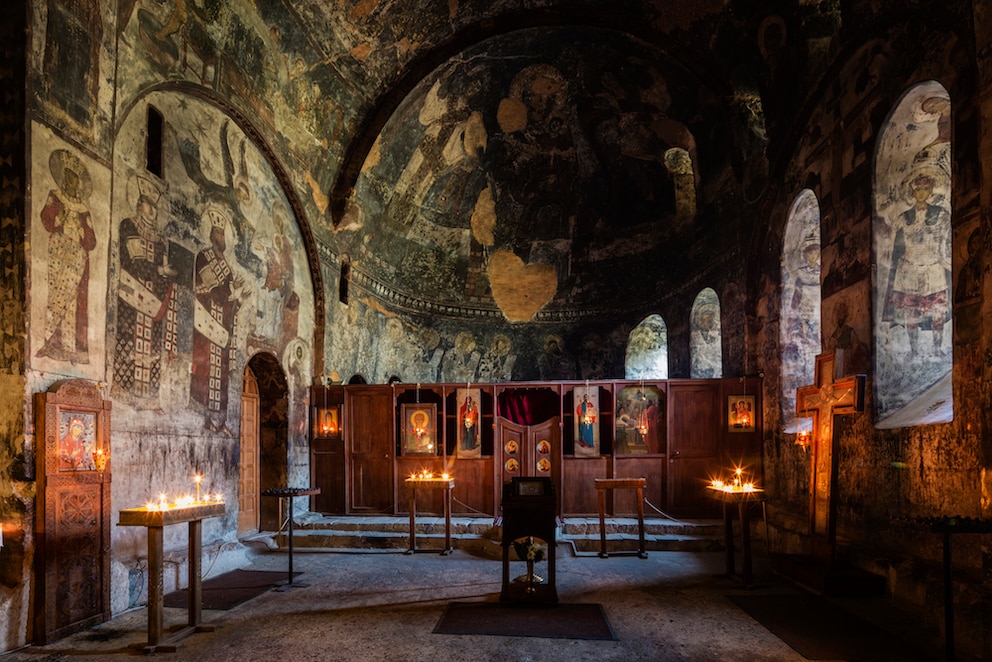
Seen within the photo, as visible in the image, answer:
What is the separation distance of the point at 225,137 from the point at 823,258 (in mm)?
8722

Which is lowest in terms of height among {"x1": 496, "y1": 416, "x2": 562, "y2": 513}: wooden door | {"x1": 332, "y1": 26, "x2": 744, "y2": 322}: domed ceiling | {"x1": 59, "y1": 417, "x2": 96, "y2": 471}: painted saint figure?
{"x1": 496, "y1": 416, "x2": 562, "y2": 513}: wooden door

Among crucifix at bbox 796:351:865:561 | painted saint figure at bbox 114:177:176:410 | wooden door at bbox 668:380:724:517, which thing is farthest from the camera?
wooden door at bbox 668:380:724:517

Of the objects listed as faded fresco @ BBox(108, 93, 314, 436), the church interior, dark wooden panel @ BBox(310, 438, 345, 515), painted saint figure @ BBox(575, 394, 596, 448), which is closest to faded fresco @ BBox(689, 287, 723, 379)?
the church interior

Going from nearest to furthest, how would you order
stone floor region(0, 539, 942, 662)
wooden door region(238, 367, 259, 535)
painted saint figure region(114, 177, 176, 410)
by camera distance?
stone floor region(0, 539, 942, 662), painted saint figure region(114, 177, 176, 410), wooden door region(238, 367, 259, 535)

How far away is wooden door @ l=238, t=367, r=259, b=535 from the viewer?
1084cm

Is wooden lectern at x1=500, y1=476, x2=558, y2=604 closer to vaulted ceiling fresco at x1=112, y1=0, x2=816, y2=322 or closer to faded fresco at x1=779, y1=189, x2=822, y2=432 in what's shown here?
faded fresco at x1=779, y1=189, x2=822, y2=432

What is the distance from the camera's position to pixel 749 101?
456 inches

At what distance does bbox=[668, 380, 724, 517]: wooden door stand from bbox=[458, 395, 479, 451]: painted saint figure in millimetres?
3511

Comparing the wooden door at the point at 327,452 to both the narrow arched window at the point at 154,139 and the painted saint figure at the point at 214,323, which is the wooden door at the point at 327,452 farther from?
the narrow arched window at the point at 154,139

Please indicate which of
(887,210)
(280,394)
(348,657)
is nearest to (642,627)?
(348,657)

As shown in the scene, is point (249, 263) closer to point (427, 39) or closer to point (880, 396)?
point (427, 39)

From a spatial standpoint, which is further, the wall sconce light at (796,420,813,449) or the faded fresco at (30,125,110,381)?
the wall sconce light at (796,420,813,449)

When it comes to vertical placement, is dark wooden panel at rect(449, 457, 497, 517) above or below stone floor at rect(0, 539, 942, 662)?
above

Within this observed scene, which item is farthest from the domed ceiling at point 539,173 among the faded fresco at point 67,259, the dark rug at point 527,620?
the dark rug at point 527,620
